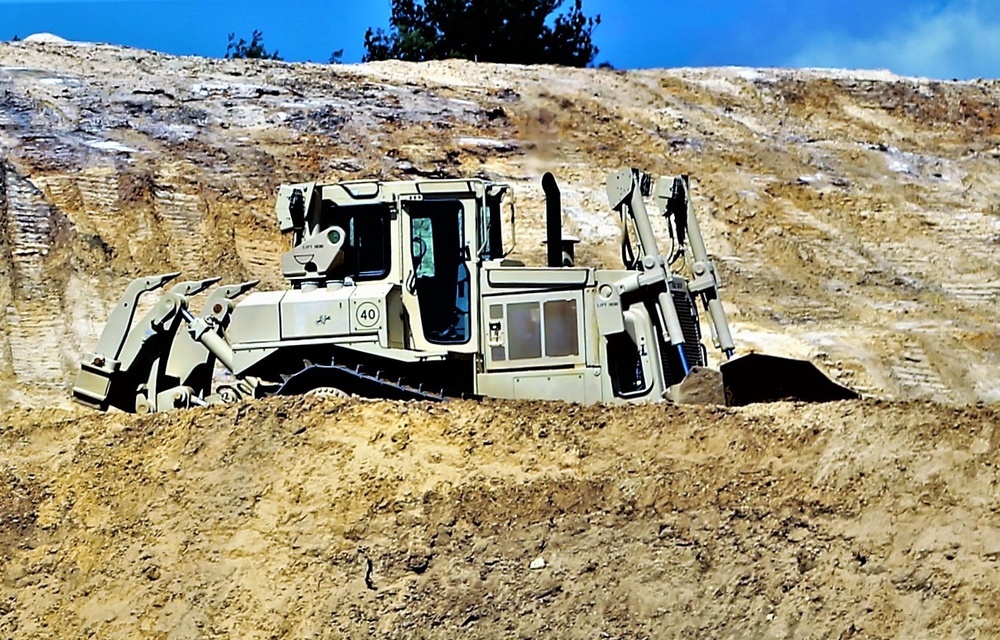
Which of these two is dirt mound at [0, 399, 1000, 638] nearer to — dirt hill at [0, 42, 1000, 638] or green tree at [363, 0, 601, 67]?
dirt hill at [0, 42, 1000, 638]

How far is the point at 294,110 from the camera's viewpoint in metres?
29.6

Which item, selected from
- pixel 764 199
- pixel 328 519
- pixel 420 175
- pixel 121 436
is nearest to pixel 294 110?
pixel 420 175

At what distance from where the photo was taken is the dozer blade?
1429 centimetres

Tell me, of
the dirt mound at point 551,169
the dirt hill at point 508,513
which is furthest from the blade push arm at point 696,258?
the dirt mound at point 551,169

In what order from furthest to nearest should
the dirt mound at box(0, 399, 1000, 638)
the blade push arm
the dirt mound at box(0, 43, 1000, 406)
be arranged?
the dirt mound at box(0, 43, 1000, 406) < the blade push arm < the dirt mound at box(0, 399, 1000, 638)

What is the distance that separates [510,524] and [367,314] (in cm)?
345

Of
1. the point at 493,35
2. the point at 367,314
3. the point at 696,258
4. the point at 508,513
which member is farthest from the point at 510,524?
the point at 493,35

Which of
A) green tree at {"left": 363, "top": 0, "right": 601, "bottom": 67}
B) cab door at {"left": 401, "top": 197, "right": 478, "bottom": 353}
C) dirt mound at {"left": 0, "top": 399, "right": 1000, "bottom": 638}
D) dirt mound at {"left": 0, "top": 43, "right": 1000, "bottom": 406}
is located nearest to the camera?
dirt mound at {"left": 0, "top": 399, "right": 1000, "bottom": 638}

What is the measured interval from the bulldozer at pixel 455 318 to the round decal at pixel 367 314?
0.01 meters

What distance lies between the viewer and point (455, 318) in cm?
1462

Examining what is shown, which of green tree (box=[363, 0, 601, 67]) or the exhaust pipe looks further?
green tree (box=[363, 0, 601, 67])

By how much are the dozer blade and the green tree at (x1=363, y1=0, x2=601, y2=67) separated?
26.6 meters

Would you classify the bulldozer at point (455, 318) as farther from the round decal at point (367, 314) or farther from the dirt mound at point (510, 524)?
the dirt mound at point (510, 524)

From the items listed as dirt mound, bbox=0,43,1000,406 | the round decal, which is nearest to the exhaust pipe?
the round decal
